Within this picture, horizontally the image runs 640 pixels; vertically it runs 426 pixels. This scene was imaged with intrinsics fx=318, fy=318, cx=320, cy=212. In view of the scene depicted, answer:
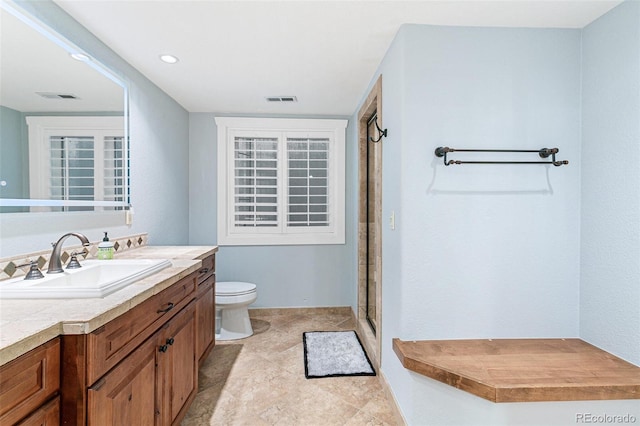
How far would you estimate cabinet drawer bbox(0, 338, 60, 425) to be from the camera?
0.78m

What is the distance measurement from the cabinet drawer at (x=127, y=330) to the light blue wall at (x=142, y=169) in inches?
26.8

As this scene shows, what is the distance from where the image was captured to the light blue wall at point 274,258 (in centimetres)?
354

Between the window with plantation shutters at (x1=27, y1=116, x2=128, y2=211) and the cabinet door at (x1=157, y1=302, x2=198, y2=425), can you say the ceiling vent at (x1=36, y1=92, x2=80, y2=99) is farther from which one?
the cabinet door at (x1=157, y1=302, x2=198, y2=425)

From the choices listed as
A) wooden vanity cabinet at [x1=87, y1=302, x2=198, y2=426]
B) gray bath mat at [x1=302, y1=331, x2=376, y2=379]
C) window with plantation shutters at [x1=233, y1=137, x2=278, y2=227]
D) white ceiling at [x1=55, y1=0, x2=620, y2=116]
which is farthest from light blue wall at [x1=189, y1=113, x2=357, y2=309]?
wooden vanity cabinet at [x1=87, y1=302, x2=198, y2=426]

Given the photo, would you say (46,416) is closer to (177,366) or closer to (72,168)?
(177,366)

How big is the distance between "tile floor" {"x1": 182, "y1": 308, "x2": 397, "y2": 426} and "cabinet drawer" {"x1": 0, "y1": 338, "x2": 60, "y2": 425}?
46.9 inches

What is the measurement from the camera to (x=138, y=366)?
4.27 feet

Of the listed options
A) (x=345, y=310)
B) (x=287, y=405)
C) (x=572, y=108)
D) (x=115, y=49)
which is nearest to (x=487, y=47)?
(x=572, y=108)

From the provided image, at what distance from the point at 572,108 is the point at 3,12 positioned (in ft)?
9.35

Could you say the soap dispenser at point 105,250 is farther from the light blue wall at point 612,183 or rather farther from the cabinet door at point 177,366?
the light blue wall at point 612,183

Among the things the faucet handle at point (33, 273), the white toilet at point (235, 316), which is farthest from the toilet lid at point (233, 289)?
the faucet handle at point (33, 273)

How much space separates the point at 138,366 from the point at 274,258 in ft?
7.59

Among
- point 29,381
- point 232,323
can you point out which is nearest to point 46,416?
point 29,381

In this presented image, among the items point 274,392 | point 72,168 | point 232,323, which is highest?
point 72,168
